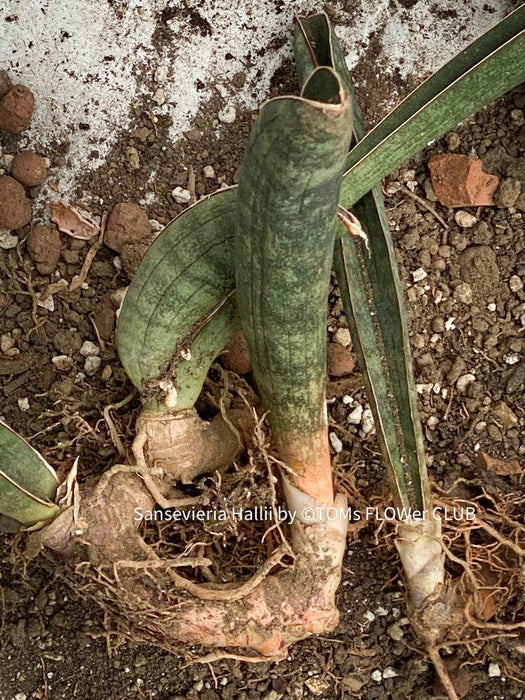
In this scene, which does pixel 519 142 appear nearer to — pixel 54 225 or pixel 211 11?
pixel 211 11

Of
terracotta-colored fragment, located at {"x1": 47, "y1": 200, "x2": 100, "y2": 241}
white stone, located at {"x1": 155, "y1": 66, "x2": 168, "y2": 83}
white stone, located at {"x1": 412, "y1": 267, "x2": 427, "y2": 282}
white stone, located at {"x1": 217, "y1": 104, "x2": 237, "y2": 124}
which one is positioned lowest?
white stone, located at {"x1": 412, "y1": 267, "x2": 427, "y2": 282}

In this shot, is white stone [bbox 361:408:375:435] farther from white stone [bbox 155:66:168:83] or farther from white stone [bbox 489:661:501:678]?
white stone [bbox 155:66:168:83]

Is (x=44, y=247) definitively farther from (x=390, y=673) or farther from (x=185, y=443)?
(x=390, y=673)

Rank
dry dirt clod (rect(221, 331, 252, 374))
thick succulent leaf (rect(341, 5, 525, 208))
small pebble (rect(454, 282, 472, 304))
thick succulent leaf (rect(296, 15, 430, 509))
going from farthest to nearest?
small pebble (rect(454, 282, 472, 304)) → dry dirt clod (rect(221, 331, 252, 374)) → thick succulent leaf (rect(296, 15, 430, 509)) → thick succulent leaf (rect(341, 5, 525, 208))

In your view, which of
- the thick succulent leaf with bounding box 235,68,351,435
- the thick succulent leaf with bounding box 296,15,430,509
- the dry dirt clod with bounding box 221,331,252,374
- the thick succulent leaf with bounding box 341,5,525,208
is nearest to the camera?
the thick succulent leaf with bounding box 235,68,351,435

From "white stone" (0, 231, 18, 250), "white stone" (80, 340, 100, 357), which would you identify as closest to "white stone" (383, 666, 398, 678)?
"white stone" (80, 340, 100, 357)

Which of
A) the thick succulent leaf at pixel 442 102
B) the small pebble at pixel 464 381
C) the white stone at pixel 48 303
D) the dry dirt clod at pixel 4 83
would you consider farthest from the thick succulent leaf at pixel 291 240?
the dry dirt clod at pixel 4 83

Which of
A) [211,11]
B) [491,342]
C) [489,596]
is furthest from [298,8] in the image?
[489,596]
